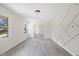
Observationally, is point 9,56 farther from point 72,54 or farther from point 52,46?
point 72,54

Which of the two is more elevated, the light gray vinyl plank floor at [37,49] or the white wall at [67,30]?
the white wall at [67,30]

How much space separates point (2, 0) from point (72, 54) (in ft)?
6.54

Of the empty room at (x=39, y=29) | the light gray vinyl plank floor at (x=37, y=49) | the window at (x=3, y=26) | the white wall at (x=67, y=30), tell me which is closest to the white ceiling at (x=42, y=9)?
the empty room at (x=39, y=29)

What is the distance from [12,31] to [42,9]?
2.94 ft

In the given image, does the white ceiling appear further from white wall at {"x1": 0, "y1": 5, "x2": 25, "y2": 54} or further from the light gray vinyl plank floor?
the light gray vinyl plank floor

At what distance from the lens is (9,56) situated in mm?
2447

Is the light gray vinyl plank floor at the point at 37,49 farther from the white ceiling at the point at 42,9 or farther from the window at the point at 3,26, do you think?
the white ceiling at the point at 42,9

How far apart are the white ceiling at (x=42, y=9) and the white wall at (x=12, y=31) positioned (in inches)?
5.4

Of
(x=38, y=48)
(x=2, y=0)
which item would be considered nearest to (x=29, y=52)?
(x=38, y=48)

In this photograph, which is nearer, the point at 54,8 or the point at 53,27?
the point at 54,8

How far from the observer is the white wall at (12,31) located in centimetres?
254

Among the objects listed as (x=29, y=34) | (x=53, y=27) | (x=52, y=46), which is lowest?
(x=52, y=46)

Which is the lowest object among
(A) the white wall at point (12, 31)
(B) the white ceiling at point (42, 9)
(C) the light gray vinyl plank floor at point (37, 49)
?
(C) the light gray vinyl plank floor at point (37, 49)

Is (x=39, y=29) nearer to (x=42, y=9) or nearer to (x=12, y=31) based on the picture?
(x=42, y=9)
